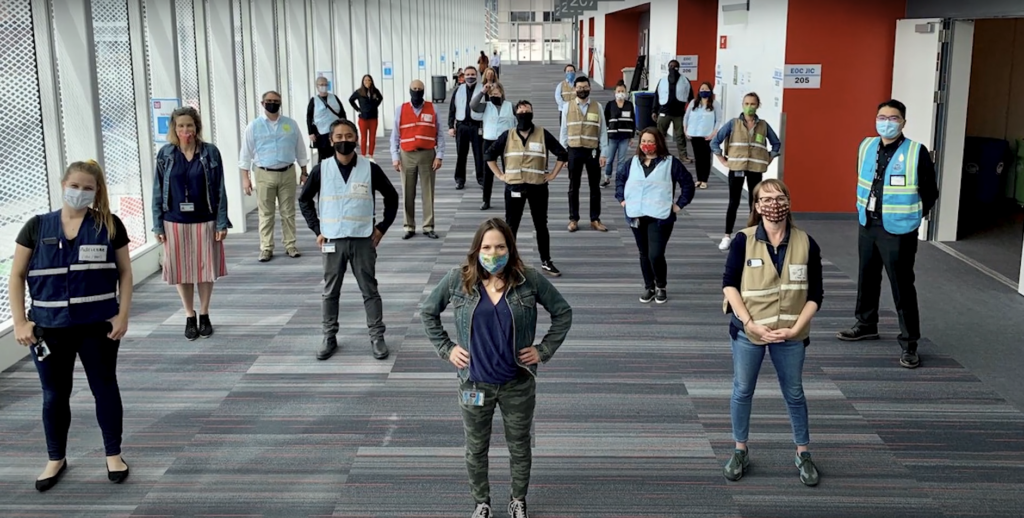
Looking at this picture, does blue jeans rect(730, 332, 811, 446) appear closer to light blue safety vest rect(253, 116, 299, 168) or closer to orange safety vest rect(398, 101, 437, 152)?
light blue safety vest rect(253, 116, 299, 168)

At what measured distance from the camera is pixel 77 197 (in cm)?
452

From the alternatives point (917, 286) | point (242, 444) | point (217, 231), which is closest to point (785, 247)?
point (242, 444)

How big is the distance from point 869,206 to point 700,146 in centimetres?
739

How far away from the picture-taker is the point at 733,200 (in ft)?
32.6

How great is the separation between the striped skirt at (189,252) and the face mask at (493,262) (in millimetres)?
3547

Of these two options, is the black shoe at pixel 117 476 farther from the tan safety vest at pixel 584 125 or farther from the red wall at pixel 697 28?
the red wall at pixel 697 28

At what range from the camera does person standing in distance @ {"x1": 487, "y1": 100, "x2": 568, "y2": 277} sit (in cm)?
864

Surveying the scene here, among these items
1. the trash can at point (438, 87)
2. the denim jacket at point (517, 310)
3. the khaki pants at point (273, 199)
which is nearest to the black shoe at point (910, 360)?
the denim jacket at point (517, 310)

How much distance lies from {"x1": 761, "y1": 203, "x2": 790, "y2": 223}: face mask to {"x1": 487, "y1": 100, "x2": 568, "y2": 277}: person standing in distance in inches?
168

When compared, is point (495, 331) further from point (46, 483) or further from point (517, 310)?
point (46, 483)

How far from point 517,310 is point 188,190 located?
11.8 feet

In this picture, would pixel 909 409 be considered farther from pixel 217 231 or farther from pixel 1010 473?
pixel 217 231

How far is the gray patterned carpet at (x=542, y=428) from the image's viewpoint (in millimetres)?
4543

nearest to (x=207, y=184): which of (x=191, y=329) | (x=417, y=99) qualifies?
(x=191, y=329)
